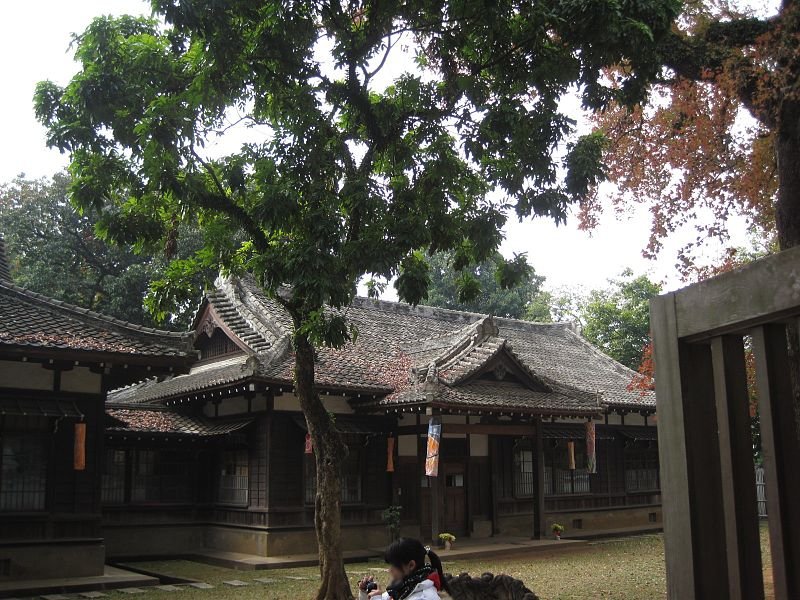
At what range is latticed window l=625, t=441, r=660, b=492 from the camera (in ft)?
82.3

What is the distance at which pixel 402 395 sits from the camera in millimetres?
18453

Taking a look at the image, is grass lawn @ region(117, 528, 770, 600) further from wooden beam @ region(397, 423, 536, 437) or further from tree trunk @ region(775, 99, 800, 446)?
tree trunk @ region(775, 99, 800, 446)

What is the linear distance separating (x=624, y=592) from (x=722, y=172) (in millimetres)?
6983

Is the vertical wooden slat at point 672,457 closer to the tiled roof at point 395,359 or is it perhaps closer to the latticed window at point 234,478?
the tiled roof at point 395,359

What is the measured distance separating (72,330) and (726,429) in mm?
13411

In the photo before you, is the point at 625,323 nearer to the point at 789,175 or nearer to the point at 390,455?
the point at 390,455

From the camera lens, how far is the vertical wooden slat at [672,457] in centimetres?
312

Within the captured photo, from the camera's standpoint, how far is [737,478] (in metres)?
2.97

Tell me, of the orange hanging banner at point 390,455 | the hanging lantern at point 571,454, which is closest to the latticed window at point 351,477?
the orange hanging banner at point 390,455

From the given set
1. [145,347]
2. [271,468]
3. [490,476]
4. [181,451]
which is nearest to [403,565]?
[145,347]

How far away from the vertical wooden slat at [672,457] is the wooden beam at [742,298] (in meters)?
0.10

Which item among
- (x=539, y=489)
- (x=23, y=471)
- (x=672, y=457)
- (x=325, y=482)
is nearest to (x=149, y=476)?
(x=23, y=471)

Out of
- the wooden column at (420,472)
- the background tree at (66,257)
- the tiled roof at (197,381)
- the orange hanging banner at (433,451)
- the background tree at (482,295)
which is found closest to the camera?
the tiled roof at (197,381)

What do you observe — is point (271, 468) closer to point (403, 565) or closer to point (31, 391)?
point (31, 391)
